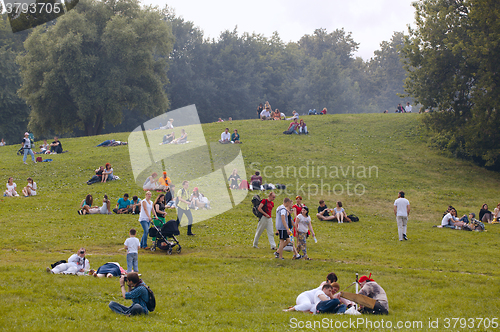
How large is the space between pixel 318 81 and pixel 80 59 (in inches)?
2494

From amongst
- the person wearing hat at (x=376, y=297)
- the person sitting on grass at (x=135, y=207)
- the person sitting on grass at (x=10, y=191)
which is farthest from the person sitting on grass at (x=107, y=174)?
the person wearing hat at (x=376, y=297)

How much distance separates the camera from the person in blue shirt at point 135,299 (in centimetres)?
928

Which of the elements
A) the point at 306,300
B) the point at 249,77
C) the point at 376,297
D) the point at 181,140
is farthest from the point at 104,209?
the point at 249,77

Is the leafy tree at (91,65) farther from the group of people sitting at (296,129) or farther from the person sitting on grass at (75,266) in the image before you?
Result: the person sitting on grass at (75,266)

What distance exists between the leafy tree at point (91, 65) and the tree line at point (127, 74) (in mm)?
118

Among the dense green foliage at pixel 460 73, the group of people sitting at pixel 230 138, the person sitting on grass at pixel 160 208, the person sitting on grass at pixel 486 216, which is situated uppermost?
the dense green foliage at pixel 460 73

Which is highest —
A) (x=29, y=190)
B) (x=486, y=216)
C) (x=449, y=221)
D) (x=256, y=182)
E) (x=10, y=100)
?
(x=10, y=100)

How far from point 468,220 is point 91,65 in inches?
1691

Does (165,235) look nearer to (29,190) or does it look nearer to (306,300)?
(306,300)

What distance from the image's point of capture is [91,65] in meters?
48.9

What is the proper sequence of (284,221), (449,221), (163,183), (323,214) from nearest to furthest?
1. (284,221)
2. (449,221)
3. (323,214)
4. (163,183)

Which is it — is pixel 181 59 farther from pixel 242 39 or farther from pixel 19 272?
pixel 19 272

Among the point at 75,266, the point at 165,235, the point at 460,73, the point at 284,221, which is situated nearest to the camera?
the point at 75,266

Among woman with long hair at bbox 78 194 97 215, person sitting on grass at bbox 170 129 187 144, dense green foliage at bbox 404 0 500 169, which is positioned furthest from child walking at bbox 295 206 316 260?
dense green foliage at bbox 404 0 500 169
